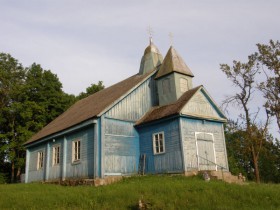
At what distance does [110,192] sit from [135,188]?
3.76 feet

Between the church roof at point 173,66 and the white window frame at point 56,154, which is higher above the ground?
the church roof at point 173,66

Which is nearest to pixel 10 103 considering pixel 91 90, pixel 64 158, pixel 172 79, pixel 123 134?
pixel 91 90

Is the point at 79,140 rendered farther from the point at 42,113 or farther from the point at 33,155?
the point at 42,113

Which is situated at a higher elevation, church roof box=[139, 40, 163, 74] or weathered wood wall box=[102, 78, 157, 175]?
church roof box=[139, 40, 163, 74]

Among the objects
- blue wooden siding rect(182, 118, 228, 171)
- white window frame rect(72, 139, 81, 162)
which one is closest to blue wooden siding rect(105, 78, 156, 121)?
white window frame rect(72, 139, 81, 162)

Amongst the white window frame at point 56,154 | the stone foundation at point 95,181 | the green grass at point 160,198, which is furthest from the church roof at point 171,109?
the white window frame at point 56,154

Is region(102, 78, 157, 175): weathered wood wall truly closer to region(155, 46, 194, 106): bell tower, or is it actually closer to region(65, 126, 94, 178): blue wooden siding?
region(65, 126, 94, 178): blue wooden siding

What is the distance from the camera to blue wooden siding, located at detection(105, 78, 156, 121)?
20.2 m

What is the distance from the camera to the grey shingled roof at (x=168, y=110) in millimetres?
18969

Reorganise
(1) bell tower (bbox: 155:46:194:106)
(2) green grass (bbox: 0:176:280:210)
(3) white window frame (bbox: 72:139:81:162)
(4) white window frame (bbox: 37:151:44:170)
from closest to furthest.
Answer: (2) green grass (bbox: 0:176:280:210), (3) white window frame (bbox: 72:139:81:162), (1) bell tower (bbox: 155:46:194:106), (4) white window frame (bbox: 37:151:44:170)

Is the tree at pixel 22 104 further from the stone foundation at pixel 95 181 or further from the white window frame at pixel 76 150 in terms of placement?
the stone foundation at pixel 95 181

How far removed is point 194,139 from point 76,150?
7.62m

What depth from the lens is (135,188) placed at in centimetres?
1383

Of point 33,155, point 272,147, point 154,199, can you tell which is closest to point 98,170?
point 154,199
